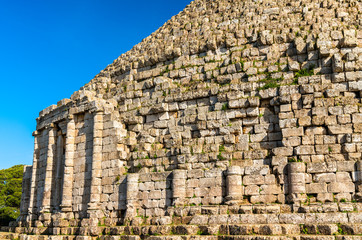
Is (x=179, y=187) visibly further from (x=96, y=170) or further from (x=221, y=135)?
(x=96, y=170)

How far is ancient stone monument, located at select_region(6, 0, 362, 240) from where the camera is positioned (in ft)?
53.2

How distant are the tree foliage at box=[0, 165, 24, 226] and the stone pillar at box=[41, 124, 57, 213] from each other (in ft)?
68.5

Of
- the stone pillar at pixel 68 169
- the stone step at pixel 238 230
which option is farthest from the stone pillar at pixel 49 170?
the stone step at pixel 238 230

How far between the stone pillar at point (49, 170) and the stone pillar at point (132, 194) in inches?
269

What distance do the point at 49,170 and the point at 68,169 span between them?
269 cm

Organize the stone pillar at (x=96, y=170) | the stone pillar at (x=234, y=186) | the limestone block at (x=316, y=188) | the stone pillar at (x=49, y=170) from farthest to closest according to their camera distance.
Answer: the stone pillar at (x=49, y=170), the stone pillar at (x=96, y=170), the stone pillar at (x=234, y=186), the limestone block at (x=316, y=188)

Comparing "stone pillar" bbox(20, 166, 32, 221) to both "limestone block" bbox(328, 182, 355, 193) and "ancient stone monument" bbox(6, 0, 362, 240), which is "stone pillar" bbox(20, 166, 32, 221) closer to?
"ancient stone monument" bbox(6, 0, 362, 240)

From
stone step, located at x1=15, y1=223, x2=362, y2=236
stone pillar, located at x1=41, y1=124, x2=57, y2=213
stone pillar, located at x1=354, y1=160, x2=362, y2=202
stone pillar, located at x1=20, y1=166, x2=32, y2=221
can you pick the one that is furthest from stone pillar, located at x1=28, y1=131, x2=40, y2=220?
stone pillar, located at x1=354, y1=160, x2=362, y2=202

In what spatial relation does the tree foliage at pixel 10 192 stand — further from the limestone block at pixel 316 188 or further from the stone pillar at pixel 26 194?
the limestone block at pixel 316 188

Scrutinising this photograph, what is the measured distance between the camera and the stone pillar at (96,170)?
67.5 ft

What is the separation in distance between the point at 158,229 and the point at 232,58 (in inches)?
344

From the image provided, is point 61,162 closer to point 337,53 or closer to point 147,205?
point 147,205

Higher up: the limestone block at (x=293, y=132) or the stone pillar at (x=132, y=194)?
the limestone block at (x=293, y=132)

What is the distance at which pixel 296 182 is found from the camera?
1631cm
